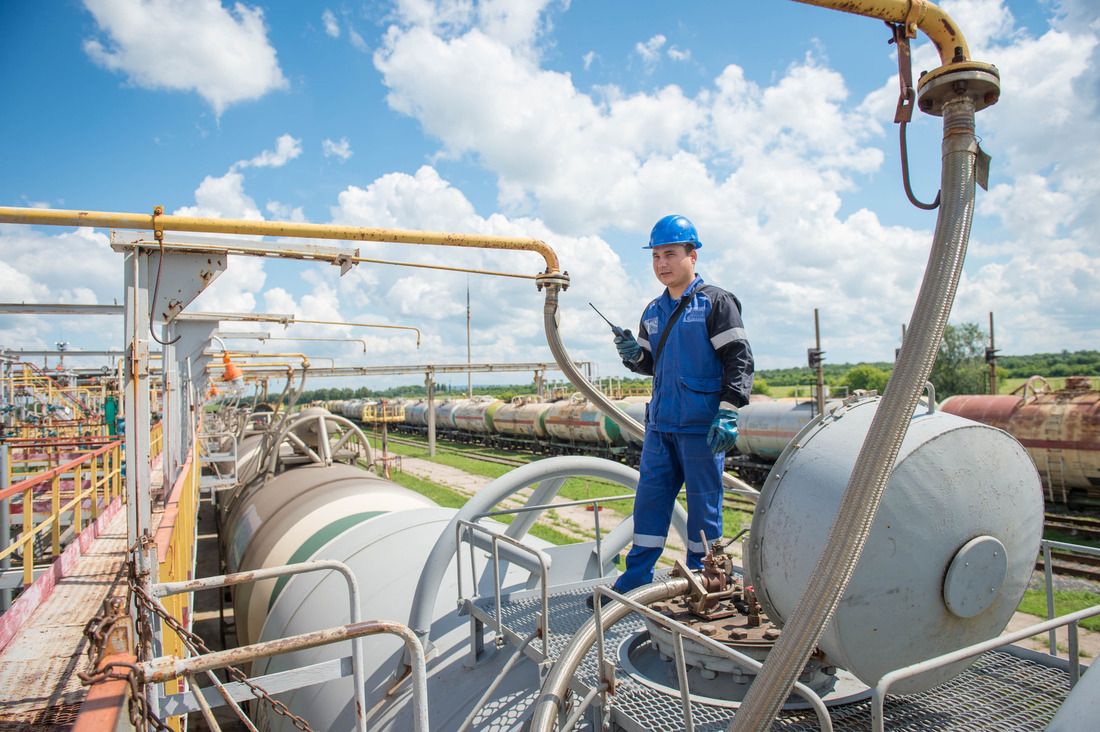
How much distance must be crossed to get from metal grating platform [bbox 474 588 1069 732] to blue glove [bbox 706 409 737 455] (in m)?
1.24

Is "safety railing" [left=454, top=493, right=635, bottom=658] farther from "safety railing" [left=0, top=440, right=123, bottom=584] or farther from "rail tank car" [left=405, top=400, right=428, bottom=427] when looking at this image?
"rail tank car" [left=405, top=400, right=428, bottom=427]

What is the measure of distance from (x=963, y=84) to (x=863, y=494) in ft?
4.54

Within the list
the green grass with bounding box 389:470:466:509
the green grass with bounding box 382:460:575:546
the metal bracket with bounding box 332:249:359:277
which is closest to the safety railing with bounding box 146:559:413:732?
the metal bracket with bounding box 332:249:359:277

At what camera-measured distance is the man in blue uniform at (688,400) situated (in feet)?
11.3

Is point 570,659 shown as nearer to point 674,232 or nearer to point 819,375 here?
point 674,232

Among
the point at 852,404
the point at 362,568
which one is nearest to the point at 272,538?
the point at 362,568

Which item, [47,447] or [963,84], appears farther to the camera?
[47,447]

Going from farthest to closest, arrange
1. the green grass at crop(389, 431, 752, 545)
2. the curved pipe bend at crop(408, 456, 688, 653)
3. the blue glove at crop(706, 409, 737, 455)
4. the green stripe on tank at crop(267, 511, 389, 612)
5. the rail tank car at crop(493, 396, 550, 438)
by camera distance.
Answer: the rail tank car at crop(493, 396, 550, 438), the green grass at crop(389, 431, 752, 545), the green stripe on tank at crop(267, 511, 389, 612), the curved pipe bend at crop(408, 456, 688, 653), the blue glove at crop(706, 409, 737, 455)

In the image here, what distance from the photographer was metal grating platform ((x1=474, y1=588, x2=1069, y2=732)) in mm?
2418

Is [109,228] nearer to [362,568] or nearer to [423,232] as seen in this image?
[423,232]

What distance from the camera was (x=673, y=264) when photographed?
3.71 meters

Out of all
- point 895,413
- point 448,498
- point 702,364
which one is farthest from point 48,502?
point 895,413

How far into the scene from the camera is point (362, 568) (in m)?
4.89

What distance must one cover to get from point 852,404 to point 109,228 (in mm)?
3972
